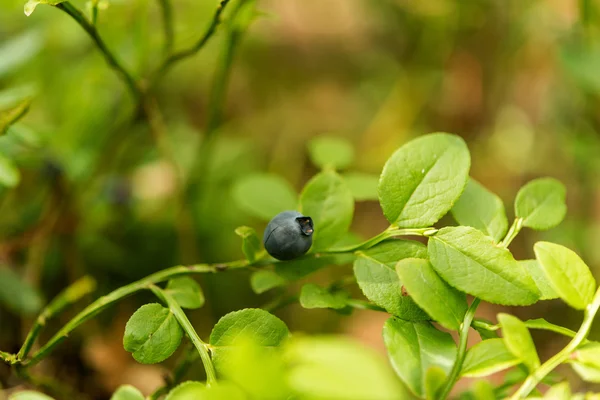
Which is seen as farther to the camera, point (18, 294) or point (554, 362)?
point (18, 294)

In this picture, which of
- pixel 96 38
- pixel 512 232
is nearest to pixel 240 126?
pixel 96 38

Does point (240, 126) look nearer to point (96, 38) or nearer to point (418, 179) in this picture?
point (96, 38)

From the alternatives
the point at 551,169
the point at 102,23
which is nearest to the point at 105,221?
the point at 102,23

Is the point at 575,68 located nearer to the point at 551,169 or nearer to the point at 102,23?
the point at 551,169

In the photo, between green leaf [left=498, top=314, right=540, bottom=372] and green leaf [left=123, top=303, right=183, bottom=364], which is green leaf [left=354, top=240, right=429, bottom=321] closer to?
green leaf [left=498, top=314, right=540, bottom=372]

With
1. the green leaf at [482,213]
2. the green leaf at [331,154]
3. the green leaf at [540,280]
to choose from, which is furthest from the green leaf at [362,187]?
the green leaf at [540,280]

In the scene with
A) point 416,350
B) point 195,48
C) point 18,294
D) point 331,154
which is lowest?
point 18,294
